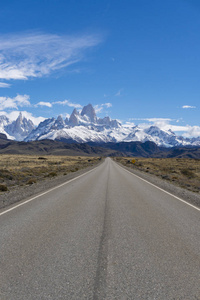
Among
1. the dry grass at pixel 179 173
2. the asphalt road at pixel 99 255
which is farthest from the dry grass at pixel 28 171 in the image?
the dry grass at pixel 179 173

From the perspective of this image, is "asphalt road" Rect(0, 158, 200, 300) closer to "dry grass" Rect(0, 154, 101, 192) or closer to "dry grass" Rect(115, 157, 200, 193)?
"dry grass" Rect(0, 154, 101, 192)

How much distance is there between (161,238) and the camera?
621 cm

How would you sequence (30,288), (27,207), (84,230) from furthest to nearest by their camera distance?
(27,207)
(84,230)
(30,288)

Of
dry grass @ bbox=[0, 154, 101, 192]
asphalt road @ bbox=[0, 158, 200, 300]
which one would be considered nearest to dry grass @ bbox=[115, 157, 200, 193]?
asphalt road @ bbox=[0, 158, 200, 300]

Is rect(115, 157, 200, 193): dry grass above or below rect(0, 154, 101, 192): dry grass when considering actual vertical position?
above

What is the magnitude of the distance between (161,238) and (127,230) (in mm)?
1036

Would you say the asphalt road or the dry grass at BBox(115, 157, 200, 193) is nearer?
the asphalt road

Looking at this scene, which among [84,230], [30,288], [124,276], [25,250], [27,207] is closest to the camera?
[30,288]

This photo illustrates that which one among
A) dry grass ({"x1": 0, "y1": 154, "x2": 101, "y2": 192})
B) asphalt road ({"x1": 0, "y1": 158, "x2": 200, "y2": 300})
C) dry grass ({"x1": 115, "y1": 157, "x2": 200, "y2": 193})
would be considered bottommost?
dry grass ({"x1": 0, "y1": 154, "x2": 101, "y2": 192})

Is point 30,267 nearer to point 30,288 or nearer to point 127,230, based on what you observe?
point 30,288

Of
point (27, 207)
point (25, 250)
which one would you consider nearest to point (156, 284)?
point (25, 250)

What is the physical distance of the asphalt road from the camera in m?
3.68

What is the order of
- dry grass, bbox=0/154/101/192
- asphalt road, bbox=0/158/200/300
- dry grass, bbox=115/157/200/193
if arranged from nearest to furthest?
1. asphalt road, bbox=0/158/200/300
2. dry grass, bbox=0/154/101/192
3. dry grass, bbox=115/157/200/193

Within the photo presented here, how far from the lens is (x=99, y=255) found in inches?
197
